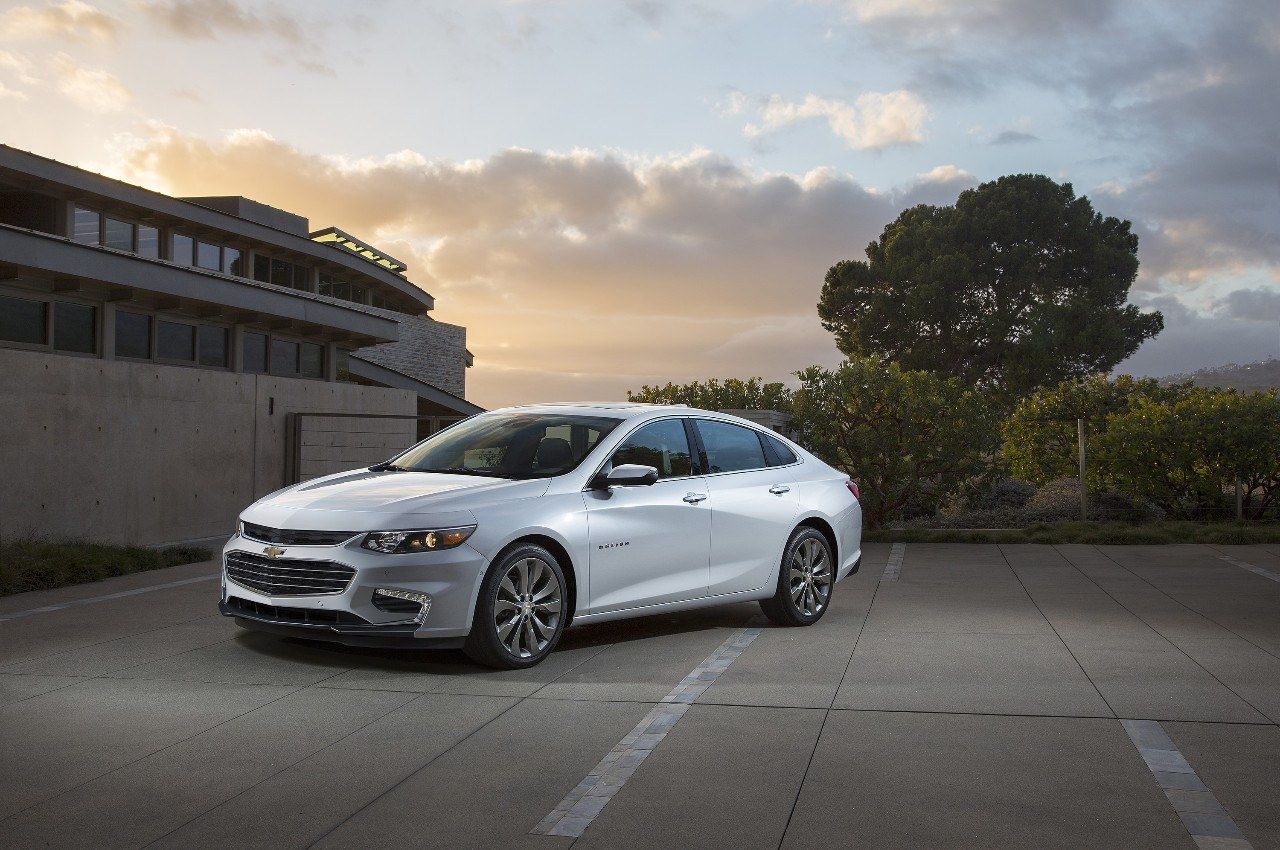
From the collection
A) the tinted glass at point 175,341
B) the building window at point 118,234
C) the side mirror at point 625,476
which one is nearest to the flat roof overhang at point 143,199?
the building window at point 118,234

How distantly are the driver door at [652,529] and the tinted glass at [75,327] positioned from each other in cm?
1670

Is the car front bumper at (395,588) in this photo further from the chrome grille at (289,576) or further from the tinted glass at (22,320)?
the tinted glass at (22,320)

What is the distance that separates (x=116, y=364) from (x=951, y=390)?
11.9 m

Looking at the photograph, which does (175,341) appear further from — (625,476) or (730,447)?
(625,476)

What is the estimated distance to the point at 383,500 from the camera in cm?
766

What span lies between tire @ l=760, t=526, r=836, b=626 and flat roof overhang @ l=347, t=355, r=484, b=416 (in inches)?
889

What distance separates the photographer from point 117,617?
32.3ft

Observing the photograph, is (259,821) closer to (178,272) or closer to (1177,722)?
(1177,722)

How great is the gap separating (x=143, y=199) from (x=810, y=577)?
2366 centimetres

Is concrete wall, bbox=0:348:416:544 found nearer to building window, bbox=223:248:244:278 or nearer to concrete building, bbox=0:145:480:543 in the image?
concrete building, bbox=0:145:480:543

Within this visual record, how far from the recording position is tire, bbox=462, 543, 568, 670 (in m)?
7.43

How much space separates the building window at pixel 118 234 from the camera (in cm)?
2919

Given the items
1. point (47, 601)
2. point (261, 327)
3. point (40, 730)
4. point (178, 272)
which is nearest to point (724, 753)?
point (40, 730)

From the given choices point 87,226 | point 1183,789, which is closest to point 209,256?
point 87,226
